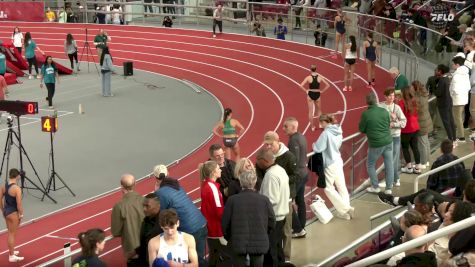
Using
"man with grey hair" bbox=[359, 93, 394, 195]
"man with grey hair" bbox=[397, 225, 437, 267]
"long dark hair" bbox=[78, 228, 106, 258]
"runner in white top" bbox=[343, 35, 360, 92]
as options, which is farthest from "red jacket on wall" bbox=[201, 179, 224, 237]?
"runner in white top" bbox=[343, 35, 360, 92]

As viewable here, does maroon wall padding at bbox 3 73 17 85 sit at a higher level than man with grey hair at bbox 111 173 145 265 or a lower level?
lower

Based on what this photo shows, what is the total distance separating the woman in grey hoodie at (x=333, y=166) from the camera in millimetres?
13023

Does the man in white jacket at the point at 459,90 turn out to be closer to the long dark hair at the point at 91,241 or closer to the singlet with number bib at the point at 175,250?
the singlet with number bib at the point at 175,250

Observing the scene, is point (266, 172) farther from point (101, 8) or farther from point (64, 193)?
point (101, 8)

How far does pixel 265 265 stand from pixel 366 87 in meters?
18.0

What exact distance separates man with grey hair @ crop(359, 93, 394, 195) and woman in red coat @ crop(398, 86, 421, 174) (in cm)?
100

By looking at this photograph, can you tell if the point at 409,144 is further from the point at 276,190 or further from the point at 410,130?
the point at 276,190

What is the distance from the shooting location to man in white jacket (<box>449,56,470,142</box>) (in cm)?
1625

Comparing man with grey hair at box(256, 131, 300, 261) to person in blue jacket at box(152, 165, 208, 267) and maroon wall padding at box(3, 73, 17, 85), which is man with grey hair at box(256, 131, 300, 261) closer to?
person in blue jacket at box(152, 165, 208, 267)

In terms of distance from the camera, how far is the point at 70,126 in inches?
999

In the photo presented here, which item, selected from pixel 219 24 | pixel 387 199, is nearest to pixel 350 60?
pixel 219 24

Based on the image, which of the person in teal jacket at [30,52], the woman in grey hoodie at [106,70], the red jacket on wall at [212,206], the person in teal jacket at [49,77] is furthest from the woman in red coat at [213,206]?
the person in teal jacket at [30,52]

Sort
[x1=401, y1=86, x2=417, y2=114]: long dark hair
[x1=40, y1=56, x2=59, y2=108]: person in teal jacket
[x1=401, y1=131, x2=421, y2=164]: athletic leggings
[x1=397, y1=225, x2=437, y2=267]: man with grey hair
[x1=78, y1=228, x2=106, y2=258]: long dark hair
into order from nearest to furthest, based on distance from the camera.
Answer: [x1=397, y1=225, x2=437, y2=267]: man with grey hair
[x1=78, y1=228, x2=106, y2=258]: long dark hair
[x1=401, y1=86, x2=417, y2=114]: long dark hair
[x1=401, y1=131, x2=421, y2=164]: athletic leggings
[x1=40, y1=56, x2=59, y2=108]: person in teal jacket

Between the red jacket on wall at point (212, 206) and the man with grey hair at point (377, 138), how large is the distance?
4.45m
